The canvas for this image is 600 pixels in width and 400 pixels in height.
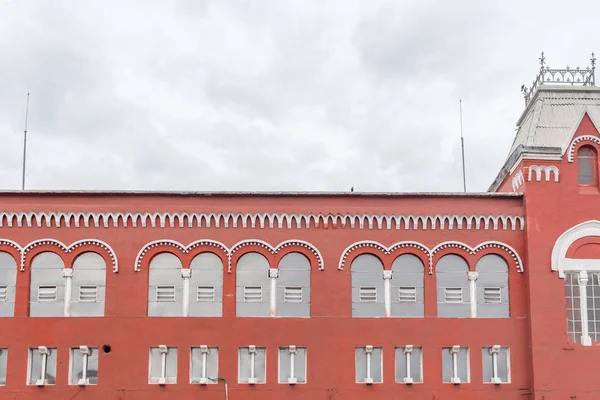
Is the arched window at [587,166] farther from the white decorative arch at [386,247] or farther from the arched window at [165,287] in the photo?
the arched window at [165,287]

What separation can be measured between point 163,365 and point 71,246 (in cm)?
587

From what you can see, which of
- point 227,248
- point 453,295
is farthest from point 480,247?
point 227,248

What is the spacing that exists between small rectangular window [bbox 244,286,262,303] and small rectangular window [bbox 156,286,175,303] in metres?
2.85

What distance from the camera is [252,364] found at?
113 feet

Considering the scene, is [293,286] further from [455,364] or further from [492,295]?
[492,295]

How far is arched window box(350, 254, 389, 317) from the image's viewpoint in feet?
115

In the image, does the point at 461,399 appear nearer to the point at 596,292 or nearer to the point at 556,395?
the point at 556,395

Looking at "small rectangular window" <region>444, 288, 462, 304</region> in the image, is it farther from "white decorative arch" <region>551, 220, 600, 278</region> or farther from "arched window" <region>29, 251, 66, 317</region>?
"arched window" <region>29, 251, 66, 317</region>

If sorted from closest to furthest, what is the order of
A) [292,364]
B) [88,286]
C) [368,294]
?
[292,364]
[88,286]
[368,294]

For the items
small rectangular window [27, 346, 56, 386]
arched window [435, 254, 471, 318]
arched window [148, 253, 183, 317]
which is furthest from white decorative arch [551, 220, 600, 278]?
small rectangular window [27, 346, 56, 386]

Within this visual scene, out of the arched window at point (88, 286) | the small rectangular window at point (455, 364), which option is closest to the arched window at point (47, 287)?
the arched window at point (88, 286)

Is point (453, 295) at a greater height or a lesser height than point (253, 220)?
lesser

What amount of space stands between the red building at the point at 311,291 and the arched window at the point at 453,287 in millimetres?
56

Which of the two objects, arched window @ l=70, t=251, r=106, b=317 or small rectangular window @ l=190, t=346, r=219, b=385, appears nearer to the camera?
small rectangular window @ l=190, t=346, r=219, b=385
